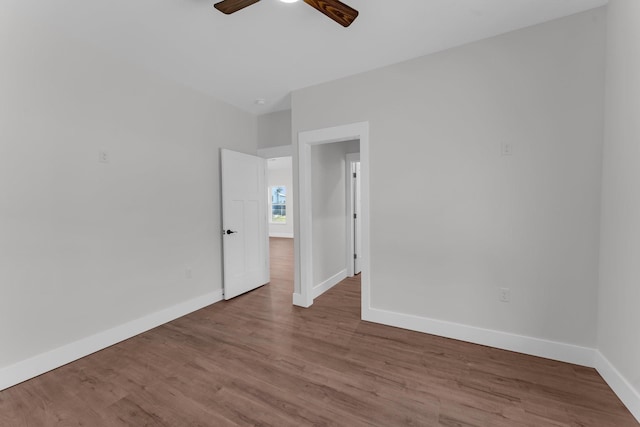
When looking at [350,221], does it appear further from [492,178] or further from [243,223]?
[492,178]

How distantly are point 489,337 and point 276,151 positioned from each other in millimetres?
3368

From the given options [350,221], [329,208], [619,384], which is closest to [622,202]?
[619,384]

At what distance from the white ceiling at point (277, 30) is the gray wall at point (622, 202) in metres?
0.45

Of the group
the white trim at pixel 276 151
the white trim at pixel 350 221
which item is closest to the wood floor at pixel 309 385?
the white trim at pixel 350 221

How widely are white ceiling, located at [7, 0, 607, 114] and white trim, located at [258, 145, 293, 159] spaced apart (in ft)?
3.85

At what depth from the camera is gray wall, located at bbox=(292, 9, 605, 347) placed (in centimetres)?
202

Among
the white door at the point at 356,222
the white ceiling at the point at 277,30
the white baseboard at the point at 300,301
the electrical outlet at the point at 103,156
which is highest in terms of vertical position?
the white ceiling at the point at 277,30

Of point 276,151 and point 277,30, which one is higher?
point 277,30

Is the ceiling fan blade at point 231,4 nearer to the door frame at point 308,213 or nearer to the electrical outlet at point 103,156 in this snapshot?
the door frame at point 308,213

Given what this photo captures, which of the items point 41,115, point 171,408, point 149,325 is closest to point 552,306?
point 171,408

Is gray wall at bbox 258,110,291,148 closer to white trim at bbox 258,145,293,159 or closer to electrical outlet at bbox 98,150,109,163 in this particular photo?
white trim at bbox 258,145,293,159

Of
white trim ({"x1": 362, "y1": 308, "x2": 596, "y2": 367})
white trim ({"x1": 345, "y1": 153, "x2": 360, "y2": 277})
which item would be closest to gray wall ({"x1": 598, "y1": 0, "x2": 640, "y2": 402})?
white trim ({"x1": 362, "y1": 308, "x2": 596, "y2": 367})

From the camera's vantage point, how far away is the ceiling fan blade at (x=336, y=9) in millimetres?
1533

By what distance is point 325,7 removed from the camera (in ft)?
5.20
